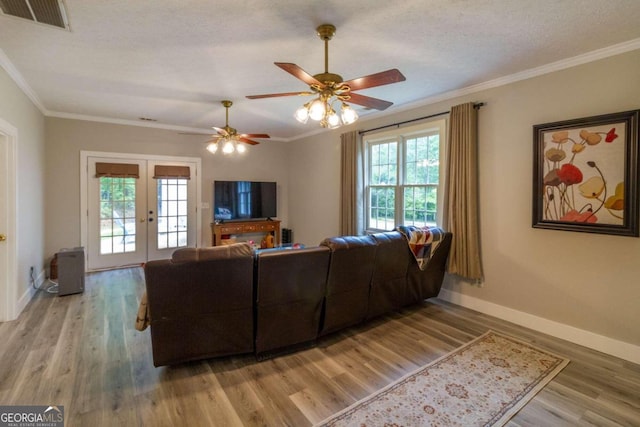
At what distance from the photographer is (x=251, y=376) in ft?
7.80

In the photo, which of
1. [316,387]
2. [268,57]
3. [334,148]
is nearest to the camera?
[316,387]

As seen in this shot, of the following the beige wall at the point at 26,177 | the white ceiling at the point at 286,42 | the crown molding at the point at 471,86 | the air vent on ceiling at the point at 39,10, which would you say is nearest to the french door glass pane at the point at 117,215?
the beige wall at the point at 26,177

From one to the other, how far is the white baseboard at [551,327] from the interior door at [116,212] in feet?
17.4

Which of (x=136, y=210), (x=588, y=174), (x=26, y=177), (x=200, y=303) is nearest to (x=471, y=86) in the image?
(x=588, y=174)

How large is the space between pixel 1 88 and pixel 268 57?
2596 mm

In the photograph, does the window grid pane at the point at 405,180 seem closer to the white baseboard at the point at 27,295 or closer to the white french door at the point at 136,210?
the white french door at the point at 136,210

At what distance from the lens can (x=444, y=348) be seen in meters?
2.83

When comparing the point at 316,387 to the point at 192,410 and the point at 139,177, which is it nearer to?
the point at 192,410

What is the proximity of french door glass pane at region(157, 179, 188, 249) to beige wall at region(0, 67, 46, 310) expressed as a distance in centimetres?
168

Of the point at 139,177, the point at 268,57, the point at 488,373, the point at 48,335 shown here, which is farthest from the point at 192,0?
the point at 139,177

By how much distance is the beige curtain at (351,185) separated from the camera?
5.05 metres

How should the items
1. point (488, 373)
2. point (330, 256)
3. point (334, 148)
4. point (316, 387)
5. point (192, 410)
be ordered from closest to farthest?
point (192, 410) < point (316, 387) < point (488, 373) < point (330, 256) < point (334, 148)

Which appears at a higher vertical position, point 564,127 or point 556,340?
point 564,127

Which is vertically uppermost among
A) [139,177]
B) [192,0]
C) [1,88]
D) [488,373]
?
[192,0]
